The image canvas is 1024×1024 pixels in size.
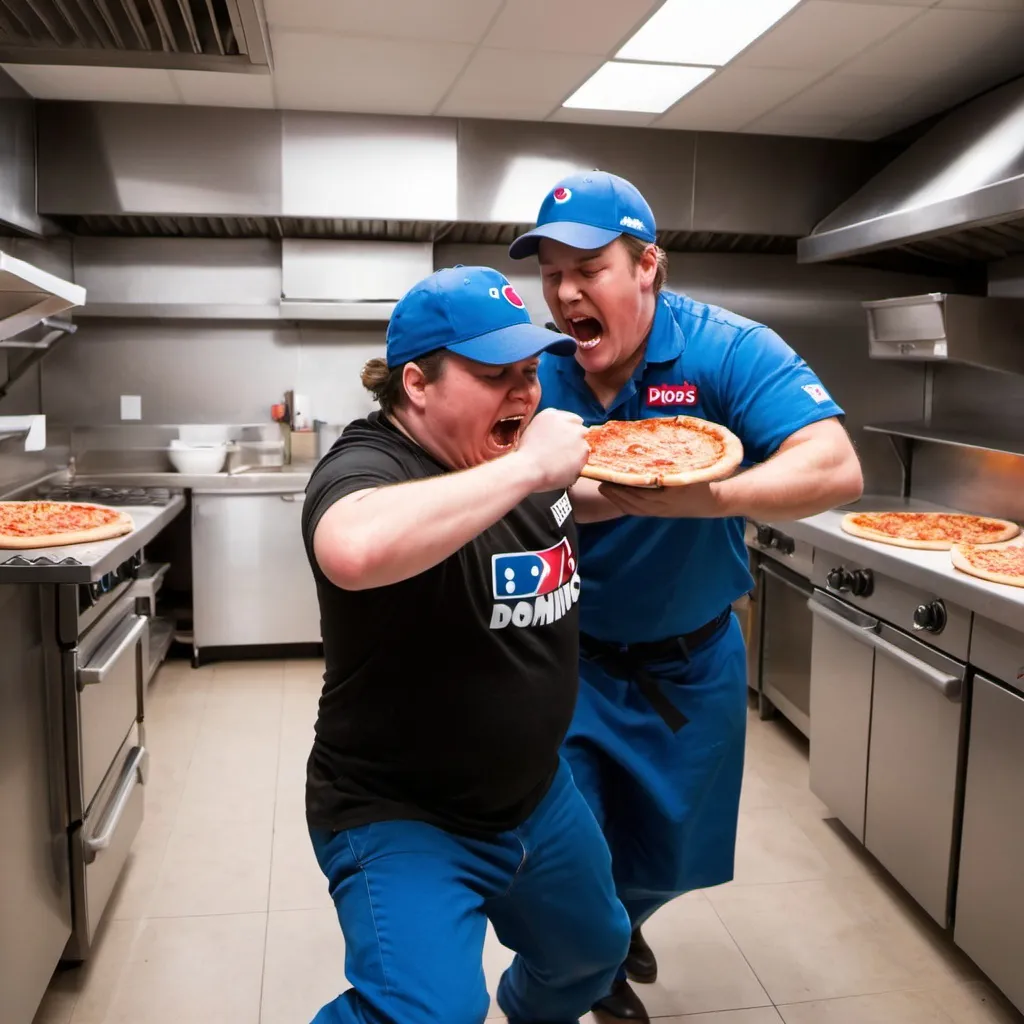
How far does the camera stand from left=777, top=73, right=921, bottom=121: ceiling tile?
12.5ft

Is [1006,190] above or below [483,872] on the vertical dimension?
above

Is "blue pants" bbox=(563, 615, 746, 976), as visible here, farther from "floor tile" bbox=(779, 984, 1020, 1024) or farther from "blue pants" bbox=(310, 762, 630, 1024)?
"floor tile" bbox=(779, 984, 1020, 1024)

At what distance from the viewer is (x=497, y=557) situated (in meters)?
1.46

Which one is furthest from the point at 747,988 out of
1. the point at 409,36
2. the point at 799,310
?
the point at 799,310

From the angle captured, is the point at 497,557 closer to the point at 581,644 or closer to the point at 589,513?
the point at 589,513

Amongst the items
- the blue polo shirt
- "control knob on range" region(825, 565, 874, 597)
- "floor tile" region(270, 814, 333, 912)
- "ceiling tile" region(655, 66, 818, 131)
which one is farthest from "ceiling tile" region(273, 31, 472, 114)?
"floor tile" region(270, 814, 333, 912)

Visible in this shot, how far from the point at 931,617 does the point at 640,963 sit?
1.14m

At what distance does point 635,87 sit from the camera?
3996 mm

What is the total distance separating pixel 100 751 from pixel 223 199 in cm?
291

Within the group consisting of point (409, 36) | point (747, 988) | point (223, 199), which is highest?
point (409, 36)

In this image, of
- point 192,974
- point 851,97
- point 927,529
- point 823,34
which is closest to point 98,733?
point 192,974

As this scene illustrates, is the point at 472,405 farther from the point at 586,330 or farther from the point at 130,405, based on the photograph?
the point at 130,405

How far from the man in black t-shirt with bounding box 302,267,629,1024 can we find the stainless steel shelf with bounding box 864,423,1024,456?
243 centimetres

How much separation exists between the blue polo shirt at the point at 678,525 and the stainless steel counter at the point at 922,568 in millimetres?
683
